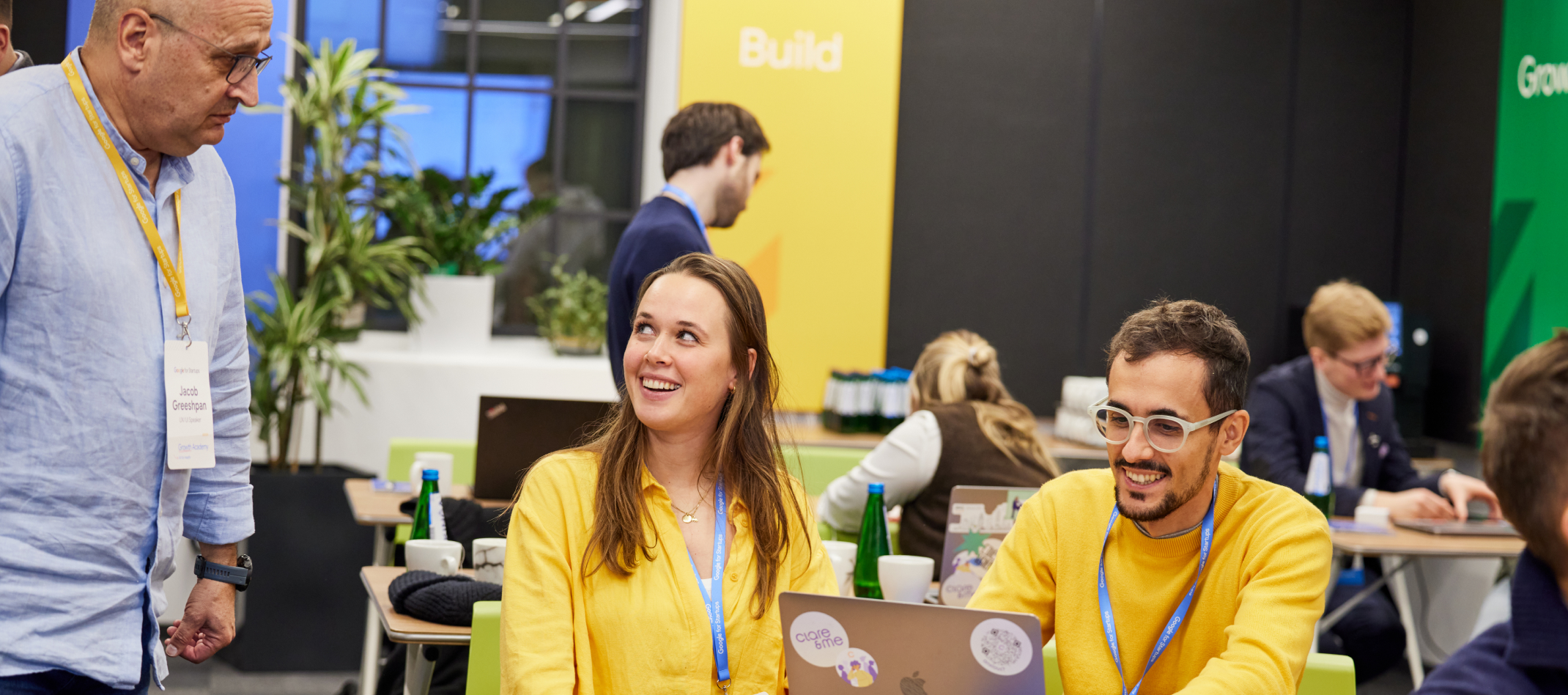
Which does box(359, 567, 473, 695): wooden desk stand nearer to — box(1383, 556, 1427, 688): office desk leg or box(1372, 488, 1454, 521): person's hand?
box(1372, 488, 1454, 521): person's hand

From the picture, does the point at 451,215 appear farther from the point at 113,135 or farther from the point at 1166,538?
the point at 1166,538

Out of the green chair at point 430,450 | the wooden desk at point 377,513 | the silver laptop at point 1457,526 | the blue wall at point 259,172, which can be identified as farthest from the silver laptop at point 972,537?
the blue wall at point 259,172

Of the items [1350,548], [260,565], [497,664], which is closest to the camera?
[497,664]

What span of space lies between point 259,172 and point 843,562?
12.0ft

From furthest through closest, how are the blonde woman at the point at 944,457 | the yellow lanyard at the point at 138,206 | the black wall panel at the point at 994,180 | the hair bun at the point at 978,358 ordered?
the black wall panel at the point at 994,180 < the hair bun at the point at 978,358 < the blonde woman at the point at 944,457 < the yellow lanyard at the point at 138,206

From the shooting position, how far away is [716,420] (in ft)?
6.86

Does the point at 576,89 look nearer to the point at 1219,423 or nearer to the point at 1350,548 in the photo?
the point at 1350,548

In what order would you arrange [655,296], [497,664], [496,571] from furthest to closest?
[496,571], [497,664], [655,296]

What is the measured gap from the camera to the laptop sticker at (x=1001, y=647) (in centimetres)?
147

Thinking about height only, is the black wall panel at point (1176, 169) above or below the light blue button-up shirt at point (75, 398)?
above

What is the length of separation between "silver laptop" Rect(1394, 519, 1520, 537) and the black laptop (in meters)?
2.39

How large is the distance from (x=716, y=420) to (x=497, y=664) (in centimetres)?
56

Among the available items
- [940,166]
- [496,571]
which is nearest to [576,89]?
[940,166]

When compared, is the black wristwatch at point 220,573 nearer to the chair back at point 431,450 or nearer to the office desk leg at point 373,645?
the office desk leg at point 373,645
